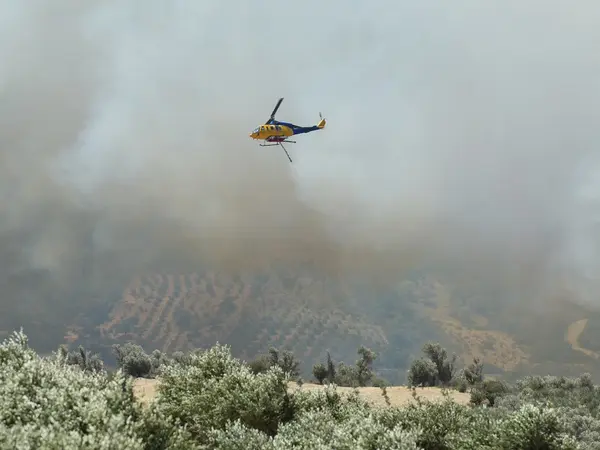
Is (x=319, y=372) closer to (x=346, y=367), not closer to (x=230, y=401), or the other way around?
(x=346, y=367)

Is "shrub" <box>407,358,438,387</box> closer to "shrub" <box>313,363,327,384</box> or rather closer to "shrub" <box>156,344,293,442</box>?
"shrub" <box>313,363,327,384</box>

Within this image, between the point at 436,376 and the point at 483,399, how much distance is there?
1903 inches

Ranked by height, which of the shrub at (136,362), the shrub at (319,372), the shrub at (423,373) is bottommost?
the shrub at (136,362)

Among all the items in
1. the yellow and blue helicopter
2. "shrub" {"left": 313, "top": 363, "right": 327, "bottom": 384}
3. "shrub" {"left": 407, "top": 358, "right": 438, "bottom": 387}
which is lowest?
"shrub" {"left": 313, "top": 363, "right": 327, "bottom": 384}

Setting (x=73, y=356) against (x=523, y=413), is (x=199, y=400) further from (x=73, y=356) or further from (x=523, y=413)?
(x=73, y=356)

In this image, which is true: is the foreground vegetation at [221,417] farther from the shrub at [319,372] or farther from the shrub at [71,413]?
the shrub at [319,372]

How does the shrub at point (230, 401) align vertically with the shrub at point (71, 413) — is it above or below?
above

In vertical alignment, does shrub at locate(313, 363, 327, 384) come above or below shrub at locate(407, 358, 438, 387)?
below

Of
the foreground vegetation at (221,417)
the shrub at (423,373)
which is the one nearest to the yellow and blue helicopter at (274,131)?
the foreground vegetation at (221,417)

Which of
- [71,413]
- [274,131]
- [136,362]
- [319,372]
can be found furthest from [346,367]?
[71,413]

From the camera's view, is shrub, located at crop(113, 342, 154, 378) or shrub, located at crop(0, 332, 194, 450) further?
shrub, located at crop(113, 342, 154, 378)

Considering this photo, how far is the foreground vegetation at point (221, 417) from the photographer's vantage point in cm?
2806

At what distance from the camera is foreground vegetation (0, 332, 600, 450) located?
28.1 metres

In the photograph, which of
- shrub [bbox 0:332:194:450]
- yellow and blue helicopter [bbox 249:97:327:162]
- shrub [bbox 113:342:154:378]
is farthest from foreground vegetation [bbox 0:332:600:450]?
shrub [bbox 113:342:154:378]
